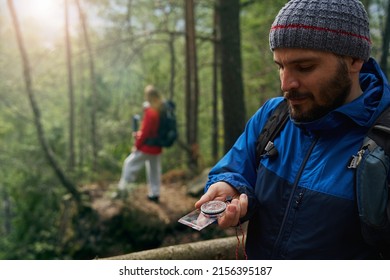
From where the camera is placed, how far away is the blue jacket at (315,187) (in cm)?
169

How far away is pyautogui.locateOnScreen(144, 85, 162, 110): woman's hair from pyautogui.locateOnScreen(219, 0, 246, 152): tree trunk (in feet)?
5.52

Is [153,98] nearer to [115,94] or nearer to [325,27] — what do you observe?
[115,94]

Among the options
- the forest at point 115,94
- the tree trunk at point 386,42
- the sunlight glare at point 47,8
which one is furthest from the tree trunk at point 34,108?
the tree trunk at point 386,42

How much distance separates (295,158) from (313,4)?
656 millimetres

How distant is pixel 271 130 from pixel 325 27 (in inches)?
20.9

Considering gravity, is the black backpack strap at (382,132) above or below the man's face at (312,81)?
below

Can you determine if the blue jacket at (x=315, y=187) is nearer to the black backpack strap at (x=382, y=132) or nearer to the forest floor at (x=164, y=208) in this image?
the black backpack strap at (x=382, y=132)

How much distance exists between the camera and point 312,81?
1.74 meters

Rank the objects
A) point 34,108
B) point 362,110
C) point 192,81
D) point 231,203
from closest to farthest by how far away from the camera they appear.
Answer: point 362,110 < point 231,203 < point 34,108 < point 192,81

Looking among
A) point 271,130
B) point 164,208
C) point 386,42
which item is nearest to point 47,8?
point 164,208

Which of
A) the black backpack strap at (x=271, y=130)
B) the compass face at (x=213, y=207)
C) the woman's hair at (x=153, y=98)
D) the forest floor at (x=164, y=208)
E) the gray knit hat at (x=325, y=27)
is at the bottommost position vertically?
the forest floor at (x=164, y=208)

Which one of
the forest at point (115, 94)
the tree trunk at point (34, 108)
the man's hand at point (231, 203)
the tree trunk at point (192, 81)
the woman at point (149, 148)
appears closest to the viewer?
the man's hand at point (231, 203)

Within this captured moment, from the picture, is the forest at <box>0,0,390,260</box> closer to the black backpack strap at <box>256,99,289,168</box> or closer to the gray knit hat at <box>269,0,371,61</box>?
the black backpack strap at <box>256,99,289,168</box>

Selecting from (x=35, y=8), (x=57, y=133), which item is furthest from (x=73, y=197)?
(x=57, y=133)
